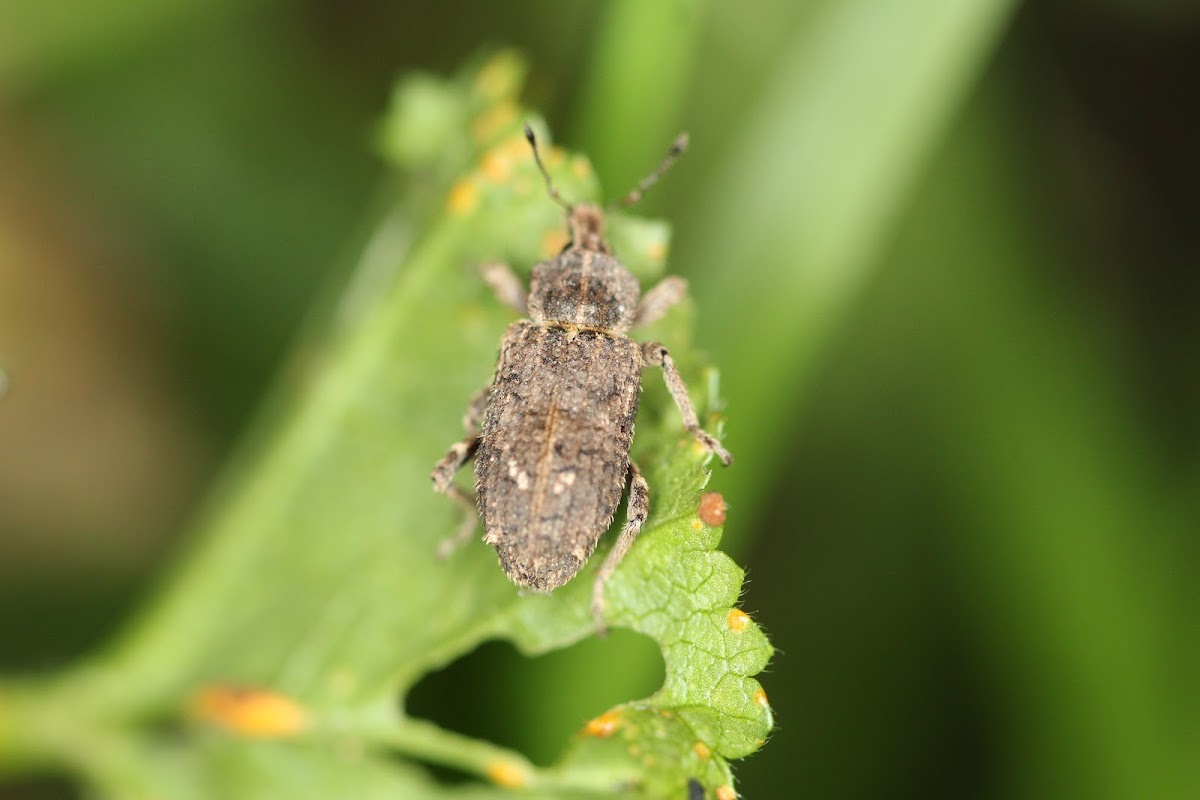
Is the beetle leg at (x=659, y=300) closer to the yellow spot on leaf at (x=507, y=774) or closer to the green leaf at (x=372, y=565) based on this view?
the green leaf at (x=372, y=565)

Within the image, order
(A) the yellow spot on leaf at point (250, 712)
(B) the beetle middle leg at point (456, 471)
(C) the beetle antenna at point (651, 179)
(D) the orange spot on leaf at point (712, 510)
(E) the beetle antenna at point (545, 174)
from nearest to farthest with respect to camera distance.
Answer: (D) the orange spot on leaf at point (712, 510)
(B) the beetle middle leg at point (456, 471)
(A) the yellow spot on leaf at point (250, 712)
(E) the beetle antenna at point (545, 174)
(C) the beetle antenna at point (651, 179)

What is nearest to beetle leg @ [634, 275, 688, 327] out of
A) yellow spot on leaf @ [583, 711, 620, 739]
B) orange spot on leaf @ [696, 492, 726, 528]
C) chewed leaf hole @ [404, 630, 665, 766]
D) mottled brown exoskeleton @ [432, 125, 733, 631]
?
mottled brown exoskeleton @ [432, 125, 733, 631]

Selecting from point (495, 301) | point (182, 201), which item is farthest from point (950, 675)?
point (182, 201)

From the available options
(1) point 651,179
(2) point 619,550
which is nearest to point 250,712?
(2) point 619,550

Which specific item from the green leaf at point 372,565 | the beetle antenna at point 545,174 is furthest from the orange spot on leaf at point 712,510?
the beetle antenna at point 545,174

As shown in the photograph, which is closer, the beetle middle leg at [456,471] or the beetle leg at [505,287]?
the beetle middle leg at [456,471]

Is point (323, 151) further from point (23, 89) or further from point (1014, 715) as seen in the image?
point (1014, 715)
